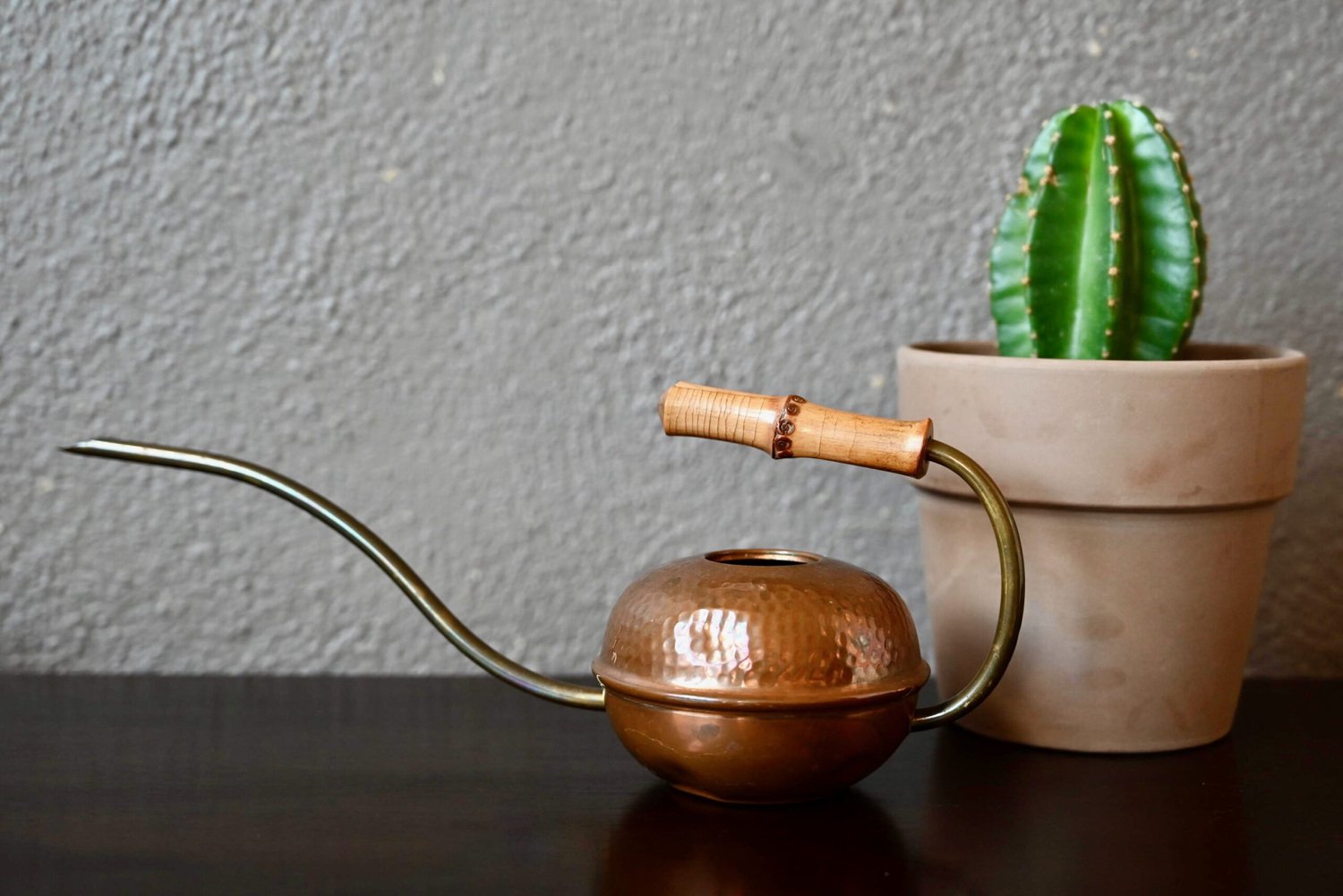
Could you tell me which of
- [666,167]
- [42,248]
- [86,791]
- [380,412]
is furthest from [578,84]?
[86,791]

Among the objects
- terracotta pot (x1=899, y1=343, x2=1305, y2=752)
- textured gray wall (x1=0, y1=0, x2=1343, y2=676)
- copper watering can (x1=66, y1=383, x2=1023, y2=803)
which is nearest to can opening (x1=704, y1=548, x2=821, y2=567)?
copper watering can (x1=66, y1=383, x2=1023, y2=803)

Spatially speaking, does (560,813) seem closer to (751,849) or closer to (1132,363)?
(751,849)

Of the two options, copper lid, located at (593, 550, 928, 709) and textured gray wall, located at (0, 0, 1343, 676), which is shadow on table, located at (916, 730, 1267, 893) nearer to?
copper lid, located at (593, 550, 928, 709)

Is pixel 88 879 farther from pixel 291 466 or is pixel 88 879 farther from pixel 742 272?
pixel 742 272

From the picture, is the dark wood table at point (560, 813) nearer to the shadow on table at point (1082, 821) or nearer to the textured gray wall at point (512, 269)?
the shadow on table at point (1082, 821)

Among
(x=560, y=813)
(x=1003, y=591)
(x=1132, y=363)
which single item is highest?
(x=1132, y=363)

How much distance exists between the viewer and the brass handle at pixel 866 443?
0.59 m

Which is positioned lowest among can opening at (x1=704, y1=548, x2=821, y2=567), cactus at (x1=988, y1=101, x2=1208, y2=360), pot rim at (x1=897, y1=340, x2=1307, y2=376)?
can opening at (x1=704, y1=548, x2=821, y2=567)

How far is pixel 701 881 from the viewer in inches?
19.7

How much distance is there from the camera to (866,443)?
59 cm

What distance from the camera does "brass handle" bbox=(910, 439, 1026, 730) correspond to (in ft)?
1.95

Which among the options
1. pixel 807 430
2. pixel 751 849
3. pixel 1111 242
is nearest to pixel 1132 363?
pixel 1111 242

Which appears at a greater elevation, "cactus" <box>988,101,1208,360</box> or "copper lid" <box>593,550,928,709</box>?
"cactus" <box>988,101,1208,360</box>

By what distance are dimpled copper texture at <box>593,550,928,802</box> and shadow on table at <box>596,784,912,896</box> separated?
1 cm
